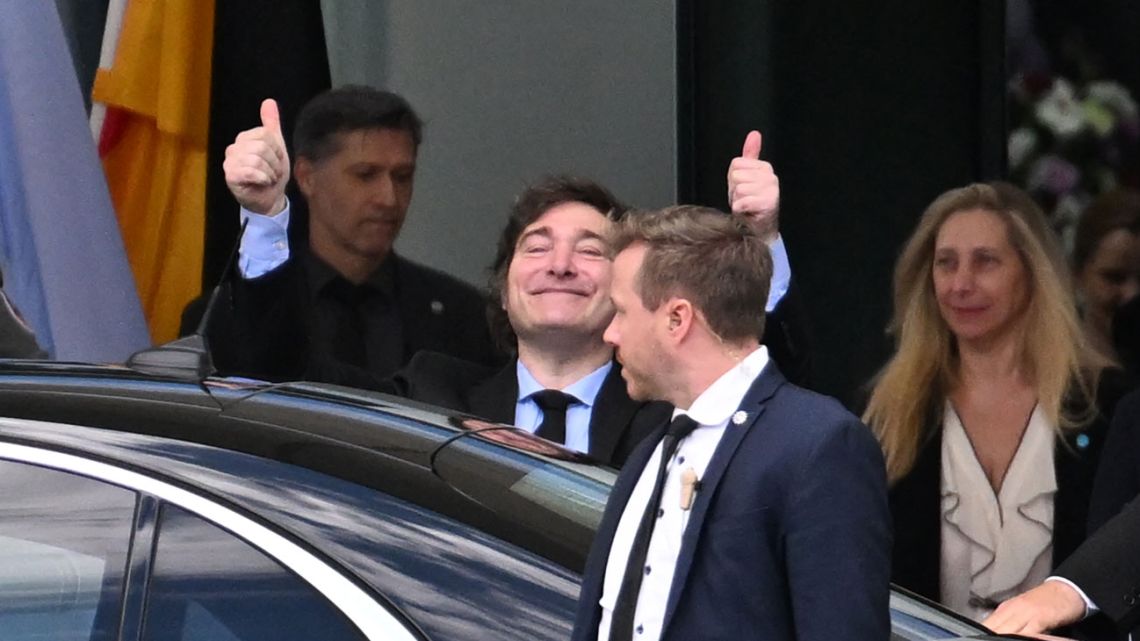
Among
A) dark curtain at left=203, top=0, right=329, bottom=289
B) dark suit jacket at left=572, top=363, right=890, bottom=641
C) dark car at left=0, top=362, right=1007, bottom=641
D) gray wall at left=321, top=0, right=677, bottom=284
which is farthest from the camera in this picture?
gray wall at left=321, top=0, right=677, bottom=284

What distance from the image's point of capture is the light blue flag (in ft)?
19.0

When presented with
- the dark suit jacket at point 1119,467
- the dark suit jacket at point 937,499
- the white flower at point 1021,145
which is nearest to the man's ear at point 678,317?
the dark suit jacket at point 1119,467

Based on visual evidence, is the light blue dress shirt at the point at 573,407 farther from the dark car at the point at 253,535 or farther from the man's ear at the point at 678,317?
the man's ear at the point at 678,317

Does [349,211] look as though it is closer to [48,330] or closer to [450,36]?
[48,330]

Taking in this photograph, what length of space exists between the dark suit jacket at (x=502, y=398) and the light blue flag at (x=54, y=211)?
1.38 meters

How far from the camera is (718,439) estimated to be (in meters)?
2.84

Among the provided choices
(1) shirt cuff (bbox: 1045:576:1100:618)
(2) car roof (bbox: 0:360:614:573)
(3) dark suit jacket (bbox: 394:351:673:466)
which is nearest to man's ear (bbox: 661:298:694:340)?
(2) car roof (bbox: 0:360:614:573)

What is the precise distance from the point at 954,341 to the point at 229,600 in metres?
2.81

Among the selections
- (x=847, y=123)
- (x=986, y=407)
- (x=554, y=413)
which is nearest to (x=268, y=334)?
(x=554, y=413)

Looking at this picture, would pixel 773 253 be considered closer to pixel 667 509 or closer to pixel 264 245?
pixel 264 245

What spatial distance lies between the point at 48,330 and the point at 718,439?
11.1 feet

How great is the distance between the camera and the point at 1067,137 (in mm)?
6953

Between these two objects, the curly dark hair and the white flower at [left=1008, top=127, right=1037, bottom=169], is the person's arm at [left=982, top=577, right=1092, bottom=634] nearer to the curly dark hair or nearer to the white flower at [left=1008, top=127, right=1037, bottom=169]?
the curly dark hair

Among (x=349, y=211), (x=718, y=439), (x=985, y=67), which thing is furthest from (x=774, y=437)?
(x=985, y=67)
